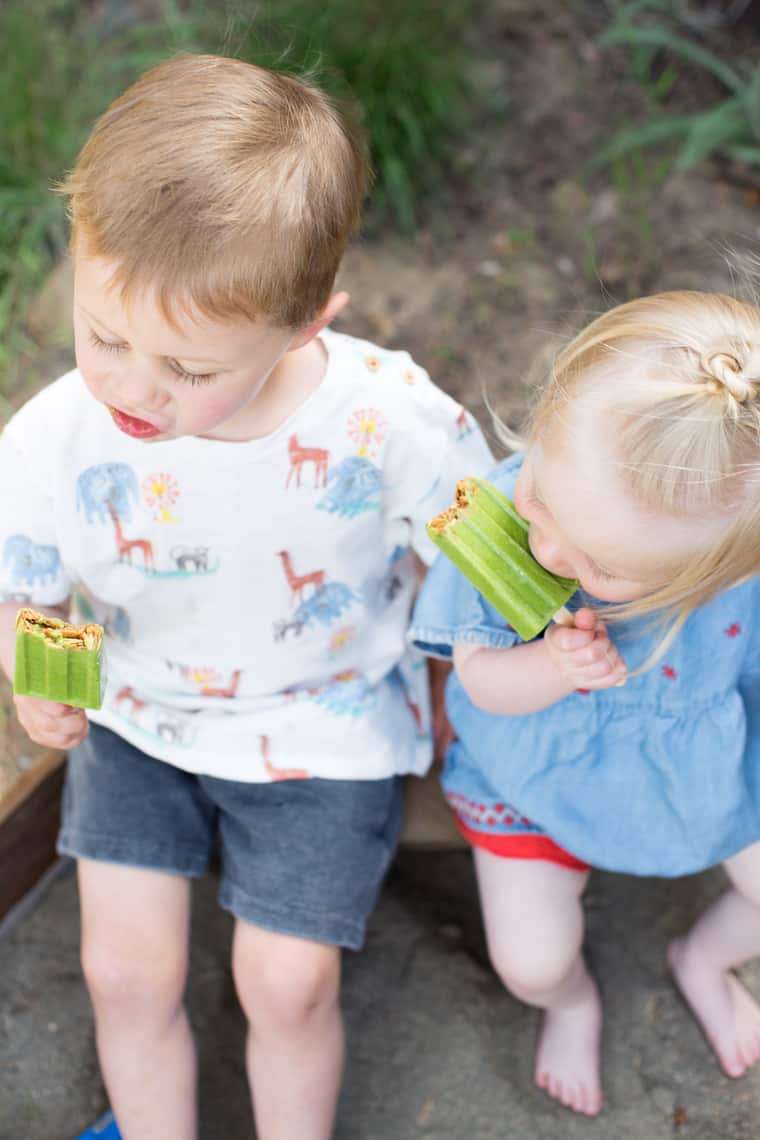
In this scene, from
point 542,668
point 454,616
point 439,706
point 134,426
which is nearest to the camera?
point 134,426

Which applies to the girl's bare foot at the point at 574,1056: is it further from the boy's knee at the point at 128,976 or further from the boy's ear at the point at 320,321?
the boy's ear at the point at 320,321

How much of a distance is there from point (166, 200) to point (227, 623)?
673 millimetres

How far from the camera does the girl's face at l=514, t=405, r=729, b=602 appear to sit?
4.49 ft

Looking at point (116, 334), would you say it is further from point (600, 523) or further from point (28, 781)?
point (28, 781)

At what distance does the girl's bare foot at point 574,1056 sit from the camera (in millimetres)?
1981

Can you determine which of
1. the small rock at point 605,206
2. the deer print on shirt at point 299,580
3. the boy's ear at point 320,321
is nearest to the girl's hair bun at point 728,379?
the boy's ear at point 320,321

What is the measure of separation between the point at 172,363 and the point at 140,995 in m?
0.93

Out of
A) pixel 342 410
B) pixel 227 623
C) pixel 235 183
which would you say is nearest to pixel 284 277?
pixel 235 183

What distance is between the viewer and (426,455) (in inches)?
68.3

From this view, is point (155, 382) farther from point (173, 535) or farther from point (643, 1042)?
point (643, 1042)

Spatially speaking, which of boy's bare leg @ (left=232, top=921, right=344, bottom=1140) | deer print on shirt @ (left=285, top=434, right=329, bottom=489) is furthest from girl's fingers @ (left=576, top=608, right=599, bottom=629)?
boy's bare leg @ (left=232, top=921, right=344, bottom=1140)

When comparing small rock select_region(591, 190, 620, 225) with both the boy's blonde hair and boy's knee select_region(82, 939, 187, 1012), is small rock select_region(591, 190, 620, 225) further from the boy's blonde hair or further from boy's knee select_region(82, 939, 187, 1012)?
boy's knee select_region(82, 939, 187, 1012)

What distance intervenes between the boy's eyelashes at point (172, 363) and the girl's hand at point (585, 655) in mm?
537

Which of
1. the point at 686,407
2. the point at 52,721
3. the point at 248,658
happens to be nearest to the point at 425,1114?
the point at 248,658
